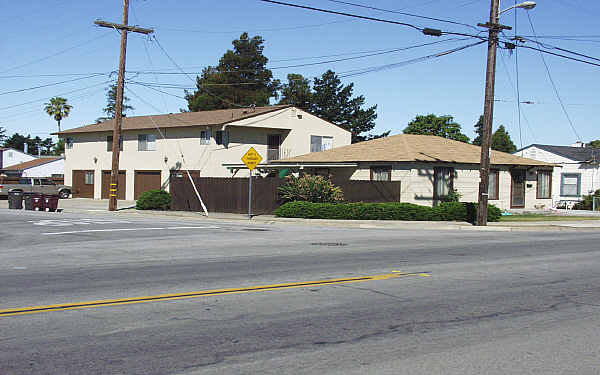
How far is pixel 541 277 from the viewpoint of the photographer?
36.1ft

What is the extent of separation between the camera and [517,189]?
3425 centimetres

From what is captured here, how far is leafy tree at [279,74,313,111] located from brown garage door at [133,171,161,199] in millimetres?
30798

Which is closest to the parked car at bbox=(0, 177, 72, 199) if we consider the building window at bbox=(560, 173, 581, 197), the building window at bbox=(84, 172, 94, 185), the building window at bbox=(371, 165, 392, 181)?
the building window at bbox=(84, 172, 94, 185)

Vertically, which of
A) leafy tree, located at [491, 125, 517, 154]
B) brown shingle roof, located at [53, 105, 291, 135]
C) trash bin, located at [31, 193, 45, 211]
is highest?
leafy tree, located at [491, 125, 517, 154]

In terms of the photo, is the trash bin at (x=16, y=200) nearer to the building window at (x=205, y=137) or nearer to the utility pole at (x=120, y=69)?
the utility pole at (x=120, y=69)

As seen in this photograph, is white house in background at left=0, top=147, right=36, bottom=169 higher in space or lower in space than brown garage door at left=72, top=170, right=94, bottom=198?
higher

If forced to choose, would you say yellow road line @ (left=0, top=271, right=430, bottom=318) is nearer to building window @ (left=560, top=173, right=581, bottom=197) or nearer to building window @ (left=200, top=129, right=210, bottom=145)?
building window @ (left=200, top=129, right=210, bottom=145)

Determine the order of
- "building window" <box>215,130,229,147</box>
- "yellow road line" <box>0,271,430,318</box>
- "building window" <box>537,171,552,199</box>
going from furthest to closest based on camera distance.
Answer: "building window" <box>215,130,229,147</box>, "building window" <box>537,171,552,199</box>, "yellow road line" <box>0,271,430,318</box>

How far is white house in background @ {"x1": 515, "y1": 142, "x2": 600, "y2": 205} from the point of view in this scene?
41.2 m

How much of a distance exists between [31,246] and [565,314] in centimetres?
1314

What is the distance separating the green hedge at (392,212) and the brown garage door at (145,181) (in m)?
20.3

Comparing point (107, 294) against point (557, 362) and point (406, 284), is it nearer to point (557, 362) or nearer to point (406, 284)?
point (406, 284)

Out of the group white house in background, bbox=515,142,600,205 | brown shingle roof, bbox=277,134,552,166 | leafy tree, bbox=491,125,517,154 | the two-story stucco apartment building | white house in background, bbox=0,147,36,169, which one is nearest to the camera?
brown shingle roof, bbox=277,134,552,166

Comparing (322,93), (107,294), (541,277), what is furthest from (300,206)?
(322,93)
